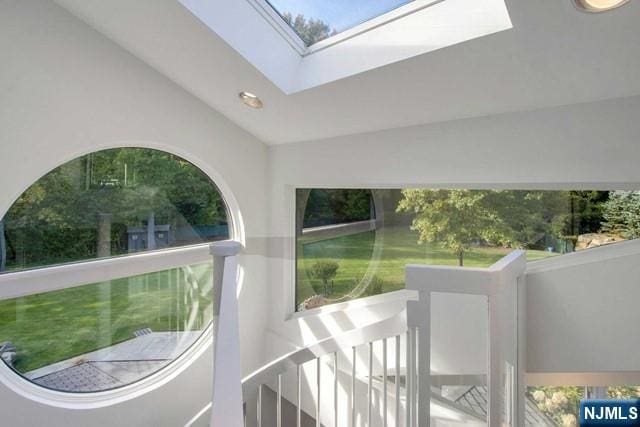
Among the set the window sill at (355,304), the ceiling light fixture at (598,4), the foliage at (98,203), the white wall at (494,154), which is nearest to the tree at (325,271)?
the window sill at (355,304)

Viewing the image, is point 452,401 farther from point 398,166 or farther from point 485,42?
point 485,42

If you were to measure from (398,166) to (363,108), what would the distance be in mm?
461

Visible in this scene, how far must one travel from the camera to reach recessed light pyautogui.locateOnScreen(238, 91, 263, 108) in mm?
2499

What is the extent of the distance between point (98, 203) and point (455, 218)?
2.50m

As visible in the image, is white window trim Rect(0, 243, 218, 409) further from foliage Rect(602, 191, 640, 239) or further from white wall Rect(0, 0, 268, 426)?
foliage Rect(602, 191, 640, 239)

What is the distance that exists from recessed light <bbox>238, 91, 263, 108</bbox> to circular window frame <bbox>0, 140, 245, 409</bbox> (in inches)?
27.8

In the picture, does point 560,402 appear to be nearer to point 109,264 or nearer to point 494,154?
point 494,154

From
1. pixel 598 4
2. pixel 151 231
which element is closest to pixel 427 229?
pixel 598 4

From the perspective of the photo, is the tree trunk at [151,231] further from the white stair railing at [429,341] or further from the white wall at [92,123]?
the white stair railing at [429,341]

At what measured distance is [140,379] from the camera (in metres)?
2.94

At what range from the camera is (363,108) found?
89.0 inches

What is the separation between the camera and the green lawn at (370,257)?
8.31ft

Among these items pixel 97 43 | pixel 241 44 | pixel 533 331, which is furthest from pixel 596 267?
pixel 97 43

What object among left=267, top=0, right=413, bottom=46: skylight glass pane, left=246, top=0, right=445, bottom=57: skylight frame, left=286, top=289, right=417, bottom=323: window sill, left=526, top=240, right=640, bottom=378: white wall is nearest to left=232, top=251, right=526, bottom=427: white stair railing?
left=526, top=240, right=640, bottom=378: white wall
